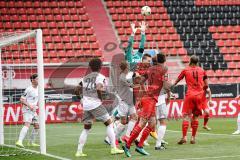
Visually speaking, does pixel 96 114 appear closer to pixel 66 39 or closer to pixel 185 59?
pixel 66 39

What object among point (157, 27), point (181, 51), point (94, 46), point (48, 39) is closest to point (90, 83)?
point (48, 39)

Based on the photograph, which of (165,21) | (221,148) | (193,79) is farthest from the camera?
(165,21)

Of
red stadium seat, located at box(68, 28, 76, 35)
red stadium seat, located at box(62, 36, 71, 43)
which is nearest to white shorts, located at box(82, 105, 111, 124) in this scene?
red stadium seat, located at box(62, 36, 71, 43)

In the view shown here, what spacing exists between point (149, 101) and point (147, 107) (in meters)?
0.15

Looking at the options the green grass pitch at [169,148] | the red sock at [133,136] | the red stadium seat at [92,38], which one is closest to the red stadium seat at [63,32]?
the red stadium seat at [92,38]

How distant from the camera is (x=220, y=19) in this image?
3672 cm

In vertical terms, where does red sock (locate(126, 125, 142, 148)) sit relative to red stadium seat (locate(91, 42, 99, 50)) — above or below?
below

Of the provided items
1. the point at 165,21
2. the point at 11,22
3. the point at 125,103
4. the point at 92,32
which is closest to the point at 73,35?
the point at 92,32

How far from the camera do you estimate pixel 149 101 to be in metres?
12.1

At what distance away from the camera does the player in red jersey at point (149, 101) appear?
1187 cm

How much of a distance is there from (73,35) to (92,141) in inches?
680

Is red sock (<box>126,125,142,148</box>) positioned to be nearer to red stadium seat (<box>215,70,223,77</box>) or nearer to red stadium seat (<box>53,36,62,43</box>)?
red stadium seat (<box>53,36,62,43</box>)

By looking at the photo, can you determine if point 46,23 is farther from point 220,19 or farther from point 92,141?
point 92,141

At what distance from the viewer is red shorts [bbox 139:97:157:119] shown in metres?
12.0
